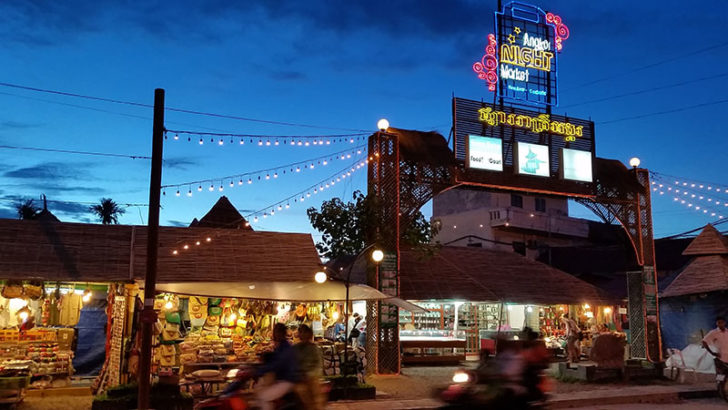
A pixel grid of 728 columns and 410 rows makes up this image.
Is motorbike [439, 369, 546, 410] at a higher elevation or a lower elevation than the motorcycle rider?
lower

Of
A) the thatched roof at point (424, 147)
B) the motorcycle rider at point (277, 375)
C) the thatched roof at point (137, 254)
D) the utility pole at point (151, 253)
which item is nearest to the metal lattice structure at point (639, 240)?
the thatched roof at point (424, 147)

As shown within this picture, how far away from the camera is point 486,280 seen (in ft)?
77.8

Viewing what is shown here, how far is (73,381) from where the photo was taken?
1656cm

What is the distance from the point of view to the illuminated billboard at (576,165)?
21156 mm

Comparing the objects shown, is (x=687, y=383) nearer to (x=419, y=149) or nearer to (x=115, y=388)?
(x=419, y=149)

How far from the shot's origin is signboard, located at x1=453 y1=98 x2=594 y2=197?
19.8 metres

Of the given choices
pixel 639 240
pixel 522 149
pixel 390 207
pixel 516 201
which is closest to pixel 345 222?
pixel 390 207

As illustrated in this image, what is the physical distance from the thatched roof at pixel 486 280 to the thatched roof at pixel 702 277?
9.72 ft

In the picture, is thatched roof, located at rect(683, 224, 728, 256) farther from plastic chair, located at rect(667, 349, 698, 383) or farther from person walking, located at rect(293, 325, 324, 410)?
person walking, located at rect(293, 325, 324, 410)

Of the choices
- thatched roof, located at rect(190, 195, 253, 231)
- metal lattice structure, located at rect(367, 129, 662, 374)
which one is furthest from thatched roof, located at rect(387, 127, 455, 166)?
thatched roof, located at rect(190, 195, 253, 231)

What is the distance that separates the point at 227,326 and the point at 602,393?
10.1 metres

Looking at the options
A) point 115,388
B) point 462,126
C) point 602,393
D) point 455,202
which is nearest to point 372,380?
point 602,393

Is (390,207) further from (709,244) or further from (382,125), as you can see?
(709,244)

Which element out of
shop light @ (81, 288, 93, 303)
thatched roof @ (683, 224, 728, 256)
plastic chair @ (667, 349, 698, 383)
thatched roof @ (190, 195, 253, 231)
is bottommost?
plastic chair @ (667, 349, 698, 383)
